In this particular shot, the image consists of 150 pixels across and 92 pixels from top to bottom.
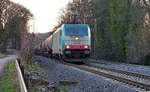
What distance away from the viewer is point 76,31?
3341cm

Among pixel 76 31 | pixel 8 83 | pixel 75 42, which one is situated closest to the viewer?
pixel 8 83

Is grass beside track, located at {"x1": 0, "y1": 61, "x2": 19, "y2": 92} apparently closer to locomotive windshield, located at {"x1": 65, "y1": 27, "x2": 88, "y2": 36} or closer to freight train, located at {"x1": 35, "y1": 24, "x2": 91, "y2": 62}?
freight train, located at {"x1": 35, "y1": 24, "x2": 91, "y2": 62}

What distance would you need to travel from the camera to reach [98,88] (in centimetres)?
1479

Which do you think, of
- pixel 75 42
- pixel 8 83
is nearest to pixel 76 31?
pixel 75 42

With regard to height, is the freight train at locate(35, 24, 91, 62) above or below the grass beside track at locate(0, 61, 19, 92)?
above

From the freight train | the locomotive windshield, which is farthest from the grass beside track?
the locomotive windshield

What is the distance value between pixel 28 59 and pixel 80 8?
3483cm

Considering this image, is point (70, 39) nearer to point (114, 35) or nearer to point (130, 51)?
point (130, 51)

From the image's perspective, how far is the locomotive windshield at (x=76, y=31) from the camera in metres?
33.2

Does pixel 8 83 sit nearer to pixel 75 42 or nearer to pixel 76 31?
pixel 75 42

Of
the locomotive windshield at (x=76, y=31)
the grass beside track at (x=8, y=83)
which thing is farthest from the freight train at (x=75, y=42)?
the grass beside track at (x=8, y=83)

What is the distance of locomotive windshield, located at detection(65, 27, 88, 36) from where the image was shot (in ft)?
109

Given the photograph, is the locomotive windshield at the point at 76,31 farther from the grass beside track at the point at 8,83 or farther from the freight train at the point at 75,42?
the grass beside track at the point at 8,83

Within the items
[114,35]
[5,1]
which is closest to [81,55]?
A: [114,35]
